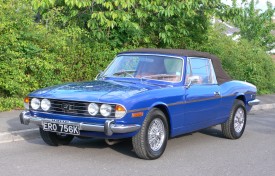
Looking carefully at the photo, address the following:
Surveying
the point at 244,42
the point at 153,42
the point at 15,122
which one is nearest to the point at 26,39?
the point at 15,122

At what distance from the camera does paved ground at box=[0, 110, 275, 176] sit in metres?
6.25

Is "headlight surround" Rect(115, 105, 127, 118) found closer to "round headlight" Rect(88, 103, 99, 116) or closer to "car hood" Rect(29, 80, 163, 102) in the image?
"car hood" Rect(29, 80, 163, 102)

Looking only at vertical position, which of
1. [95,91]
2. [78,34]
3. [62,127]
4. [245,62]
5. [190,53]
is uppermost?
[78,34]

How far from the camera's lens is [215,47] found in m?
18.0

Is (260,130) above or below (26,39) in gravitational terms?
below

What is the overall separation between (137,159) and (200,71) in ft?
7.47

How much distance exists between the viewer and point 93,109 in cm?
641

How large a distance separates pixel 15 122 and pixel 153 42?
267 inches

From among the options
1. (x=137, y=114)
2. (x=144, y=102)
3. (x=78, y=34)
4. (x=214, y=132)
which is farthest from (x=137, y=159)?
(x=78, y=34)

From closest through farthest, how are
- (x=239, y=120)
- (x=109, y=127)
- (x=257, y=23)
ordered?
(x=109, y=127) < (x=239, y=120) < (x=257, y=23)

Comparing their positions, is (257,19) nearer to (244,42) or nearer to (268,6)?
(268,6)

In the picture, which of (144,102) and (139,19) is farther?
(139,19)

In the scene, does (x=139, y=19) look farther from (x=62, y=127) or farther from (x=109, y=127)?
(x=109, y=127)

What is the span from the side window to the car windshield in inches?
8.3
